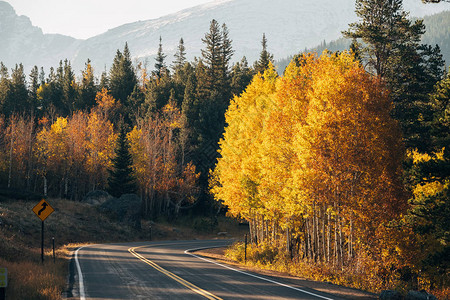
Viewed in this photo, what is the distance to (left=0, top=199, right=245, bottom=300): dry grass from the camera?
1437 cm

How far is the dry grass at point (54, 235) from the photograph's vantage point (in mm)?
14366

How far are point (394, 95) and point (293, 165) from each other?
9524 mm

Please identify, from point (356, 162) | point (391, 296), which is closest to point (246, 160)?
point (356, 162)

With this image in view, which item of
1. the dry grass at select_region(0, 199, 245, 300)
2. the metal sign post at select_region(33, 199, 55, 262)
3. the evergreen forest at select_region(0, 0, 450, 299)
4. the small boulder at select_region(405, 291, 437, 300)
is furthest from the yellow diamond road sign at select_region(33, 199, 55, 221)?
the small boulder at select_region(405, 291, 437, 300)

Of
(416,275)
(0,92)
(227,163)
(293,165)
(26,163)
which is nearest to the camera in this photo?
(293,165)

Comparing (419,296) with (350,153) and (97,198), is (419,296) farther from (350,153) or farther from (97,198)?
(97,198)

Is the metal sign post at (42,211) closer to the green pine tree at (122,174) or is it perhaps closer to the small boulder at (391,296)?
the small boulder at (391,296)

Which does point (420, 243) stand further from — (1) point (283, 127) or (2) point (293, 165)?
(1) point (283, 127)

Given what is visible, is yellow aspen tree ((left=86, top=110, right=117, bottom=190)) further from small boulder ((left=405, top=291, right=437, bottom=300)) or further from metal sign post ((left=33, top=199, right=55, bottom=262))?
small boulder ((left=405, top=291, right=437, bottom=300))

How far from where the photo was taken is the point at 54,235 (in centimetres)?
3597

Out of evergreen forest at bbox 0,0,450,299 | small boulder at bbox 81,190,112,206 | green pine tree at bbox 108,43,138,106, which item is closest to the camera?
evergreen forest at bbox 0,0,450,299

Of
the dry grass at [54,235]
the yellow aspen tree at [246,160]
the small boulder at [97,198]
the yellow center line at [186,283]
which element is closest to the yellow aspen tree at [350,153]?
the yellow aspen tree at [246,160]

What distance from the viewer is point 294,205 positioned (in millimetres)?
20766

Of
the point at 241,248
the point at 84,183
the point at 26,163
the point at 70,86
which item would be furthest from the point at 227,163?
the point at 70,86
